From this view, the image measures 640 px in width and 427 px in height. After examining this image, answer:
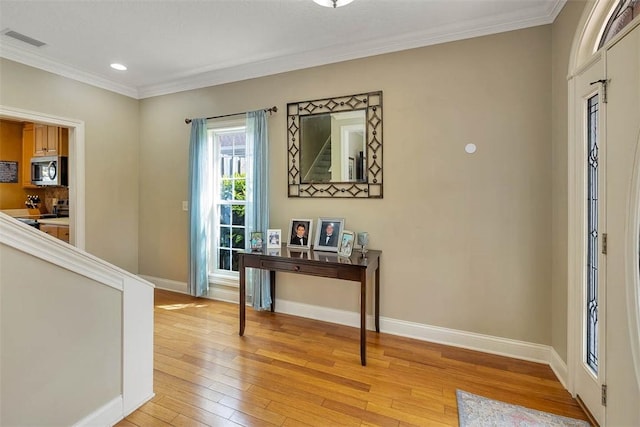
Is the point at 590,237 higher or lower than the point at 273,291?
higher

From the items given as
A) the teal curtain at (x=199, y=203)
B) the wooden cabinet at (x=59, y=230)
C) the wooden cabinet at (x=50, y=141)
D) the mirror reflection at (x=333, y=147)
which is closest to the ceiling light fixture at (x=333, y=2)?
the mirror reflection at (x=333, y=147)

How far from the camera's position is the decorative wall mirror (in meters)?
2.88

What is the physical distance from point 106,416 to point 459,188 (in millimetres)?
2919

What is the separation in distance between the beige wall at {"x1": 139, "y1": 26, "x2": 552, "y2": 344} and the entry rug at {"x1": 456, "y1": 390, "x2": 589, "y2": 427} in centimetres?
75

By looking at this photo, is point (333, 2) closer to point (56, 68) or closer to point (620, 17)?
point (620, 17)

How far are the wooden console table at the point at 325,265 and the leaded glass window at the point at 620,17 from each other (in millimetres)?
2061

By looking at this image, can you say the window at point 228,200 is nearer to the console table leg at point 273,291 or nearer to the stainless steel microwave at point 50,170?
the console table leg at point 273,291

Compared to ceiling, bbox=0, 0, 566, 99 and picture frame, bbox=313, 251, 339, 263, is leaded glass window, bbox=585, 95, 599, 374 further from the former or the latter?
picture frame, bbox=313, 251, 339, 263

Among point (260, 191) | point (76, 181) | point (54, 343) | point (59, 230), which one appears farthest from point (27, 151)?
point (54, 343)

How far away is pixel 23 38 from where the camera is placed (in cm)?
283

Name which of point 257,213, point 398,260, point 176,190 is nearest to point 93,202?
point 176,190

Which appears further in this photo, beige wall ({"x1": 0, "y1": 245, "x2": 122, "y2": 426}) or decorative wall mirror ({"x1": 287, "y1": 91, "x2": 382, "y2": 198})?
decorative wall mirror ({"x1": 287, "y1": 91, "x2": 382, "y2": 198})

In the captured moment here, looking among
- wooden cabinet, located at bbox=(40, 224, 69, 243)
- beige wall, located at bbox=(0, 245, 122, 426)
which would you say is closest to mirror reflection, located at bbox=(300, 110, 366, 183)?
beige wall, located at bbox=(0, 245, 122, 426)

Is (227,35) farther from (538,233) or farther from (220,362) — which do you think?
(538,233)
